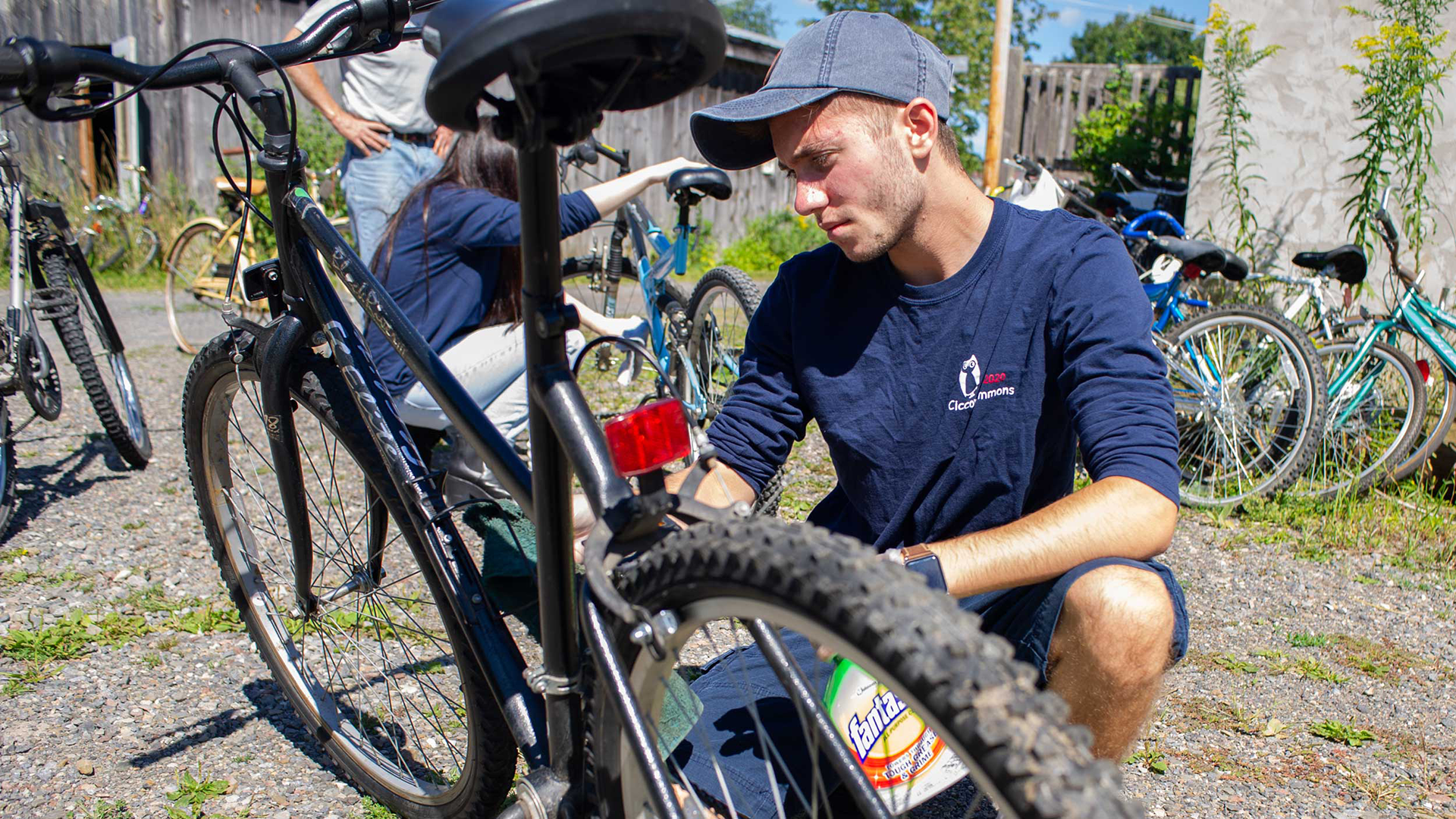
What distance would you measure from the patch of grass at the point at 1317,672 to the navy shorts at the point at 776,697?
50.4 inches

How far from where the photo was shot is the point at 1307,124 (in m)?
5.48

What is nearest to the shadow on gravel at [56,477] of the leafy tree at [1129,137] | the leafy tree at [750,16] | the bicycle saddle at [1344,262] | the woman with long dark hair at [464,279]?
the woman with long dark hair at [464,279]

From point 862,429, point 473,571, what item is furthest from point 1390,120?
point 473,571

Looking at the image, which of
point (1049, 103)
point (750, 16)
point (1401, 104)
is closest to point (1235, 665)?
point (1401, 104)

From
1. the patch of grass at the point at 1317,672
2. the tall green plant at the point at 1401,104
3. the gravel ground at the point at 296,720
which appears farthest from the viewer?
the tall green plant at the point at 1401,104

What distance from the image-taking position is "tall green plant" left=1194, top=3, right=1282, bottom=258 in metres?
5.41

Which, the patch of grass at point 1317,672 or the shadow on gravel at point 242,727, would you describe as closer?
the shadow on gravel at point 242,727

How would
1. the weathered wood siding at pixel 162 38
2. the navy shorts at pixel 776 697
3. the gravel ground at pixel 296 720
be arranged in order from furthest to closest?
the weathered wood siding at pixel 162 38 → the gravel ground at pixel 296 720 → the navy shorts at pixel 776 697

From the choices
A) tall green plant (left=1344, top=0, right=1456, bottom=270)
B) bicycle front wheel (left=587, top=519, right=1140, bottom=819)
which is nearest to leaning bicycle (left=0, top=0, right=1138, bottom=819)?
bicycle front wheel (left=587, top=519, right=1140, bottom=819)

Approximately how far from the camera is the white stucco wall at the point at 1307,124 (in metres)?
5.36

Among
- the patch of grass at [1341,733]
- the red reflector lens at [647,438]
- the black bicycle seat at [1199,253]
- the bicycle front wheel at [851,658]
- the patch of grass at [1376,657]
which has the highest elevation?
the red reflector lens at [647,438]

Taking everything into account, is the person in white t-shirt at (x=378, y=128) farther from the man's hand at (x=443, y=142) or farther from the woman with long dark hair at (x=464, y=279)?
the woman with long dark hair at (x=464, y=279)

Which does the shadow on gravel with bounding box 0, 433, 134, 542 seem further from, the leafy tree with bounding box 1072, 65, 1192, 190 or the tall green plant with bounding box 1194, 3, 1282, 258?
the leafy tree with bounding box 1072, 65, 1192, 190

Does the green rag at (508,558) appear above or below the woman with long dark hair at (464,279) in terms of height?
below
